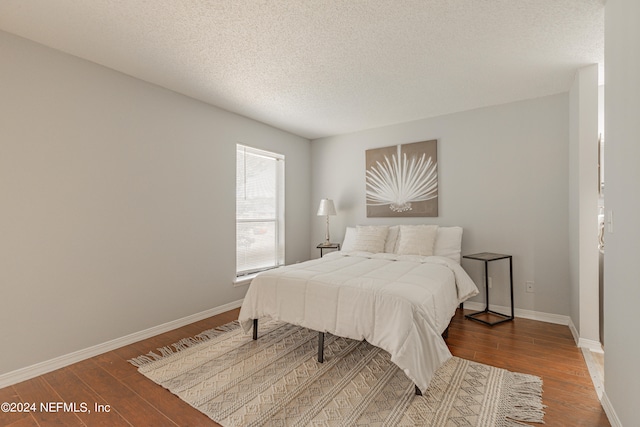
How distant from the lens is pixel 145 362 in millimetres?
2377

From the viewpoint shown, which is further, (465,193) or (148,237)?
(465,193)

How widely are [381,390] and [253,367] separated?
3.17 feet

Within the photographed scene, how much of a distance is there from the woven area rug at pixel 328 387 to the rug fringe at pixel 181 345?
0.05ft

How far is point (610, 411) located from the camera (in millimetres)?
1656

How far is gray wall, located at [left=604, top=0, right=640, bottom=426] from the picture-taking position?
1.36m

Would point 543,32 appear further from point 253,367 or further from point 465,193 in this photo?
point 253,367

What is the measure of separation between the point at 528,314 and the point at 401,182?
216cm

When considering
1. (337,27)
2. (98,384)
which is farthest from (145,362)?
(337,27)

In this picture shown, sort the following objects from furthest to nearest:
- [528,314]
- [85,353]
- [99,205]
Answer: [528,314], [99,205], [85,353]

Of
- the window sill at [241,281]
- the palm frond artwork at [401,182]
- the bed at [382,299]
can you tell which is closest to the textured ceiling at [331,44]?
the palm frond artwork at [401,182]

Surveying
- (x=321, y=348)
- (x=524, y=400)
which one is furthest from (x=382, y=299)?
(x=524, y=400)

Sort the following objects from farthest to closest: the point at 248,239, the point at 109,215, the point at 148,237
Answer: the point at 248,239
the point at 148,237
the point at 109,215

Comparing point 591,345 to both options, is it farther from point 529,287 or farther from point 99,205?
point 99,205

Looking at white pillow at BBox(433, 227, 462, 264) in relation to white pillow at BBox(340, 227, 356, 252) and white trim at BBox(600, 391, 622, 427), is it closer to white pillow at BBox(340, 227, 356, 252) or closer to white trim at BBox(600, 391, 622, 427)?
white pillow at BBox(340, 227, 356, 252)
